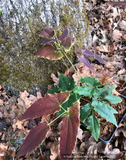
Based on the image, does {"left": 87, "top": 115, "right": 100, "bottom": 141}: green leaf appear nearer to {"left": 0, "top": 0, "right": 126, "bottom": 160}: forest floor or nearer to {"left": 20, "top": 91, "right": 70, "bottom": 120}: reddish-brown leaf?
{"left": 0, "top": 0, "right": 126, "bottom": 160}: forest floor

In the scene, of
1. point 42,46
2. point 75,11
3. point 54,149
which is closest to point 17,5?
point 42,46

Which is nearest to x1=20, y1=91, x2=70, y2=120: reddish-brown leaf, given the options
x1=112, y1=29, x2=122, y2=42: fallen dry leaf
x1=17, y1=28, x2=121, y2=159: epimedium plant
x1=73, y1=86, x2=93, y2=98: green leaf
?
x1=17, y1=28, x2=121, y2=159: epimedium plant

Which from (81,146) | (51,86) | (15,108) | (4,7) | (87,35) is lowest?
(81,146)

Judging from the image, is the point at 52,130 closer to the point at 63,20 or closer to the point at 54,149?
the point at 54,149

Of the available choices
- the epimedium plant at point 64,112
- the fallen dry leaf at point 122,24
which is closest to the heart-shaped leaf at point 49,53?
the epimedium plant at point 64,112

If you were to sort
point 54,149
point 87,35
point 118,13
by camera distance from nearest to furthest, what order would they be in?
point 54,149 → point 87,35 → point 118,13

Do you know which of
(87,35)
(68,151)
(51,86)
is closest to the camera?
(68,151)

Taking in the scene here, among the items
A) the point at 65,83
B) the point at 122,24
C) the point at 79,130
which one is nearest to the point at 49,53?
the point at 65,83

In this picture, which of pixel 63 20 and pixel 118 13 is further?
pixel 118 13

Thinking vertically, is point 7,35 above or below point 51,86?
above
